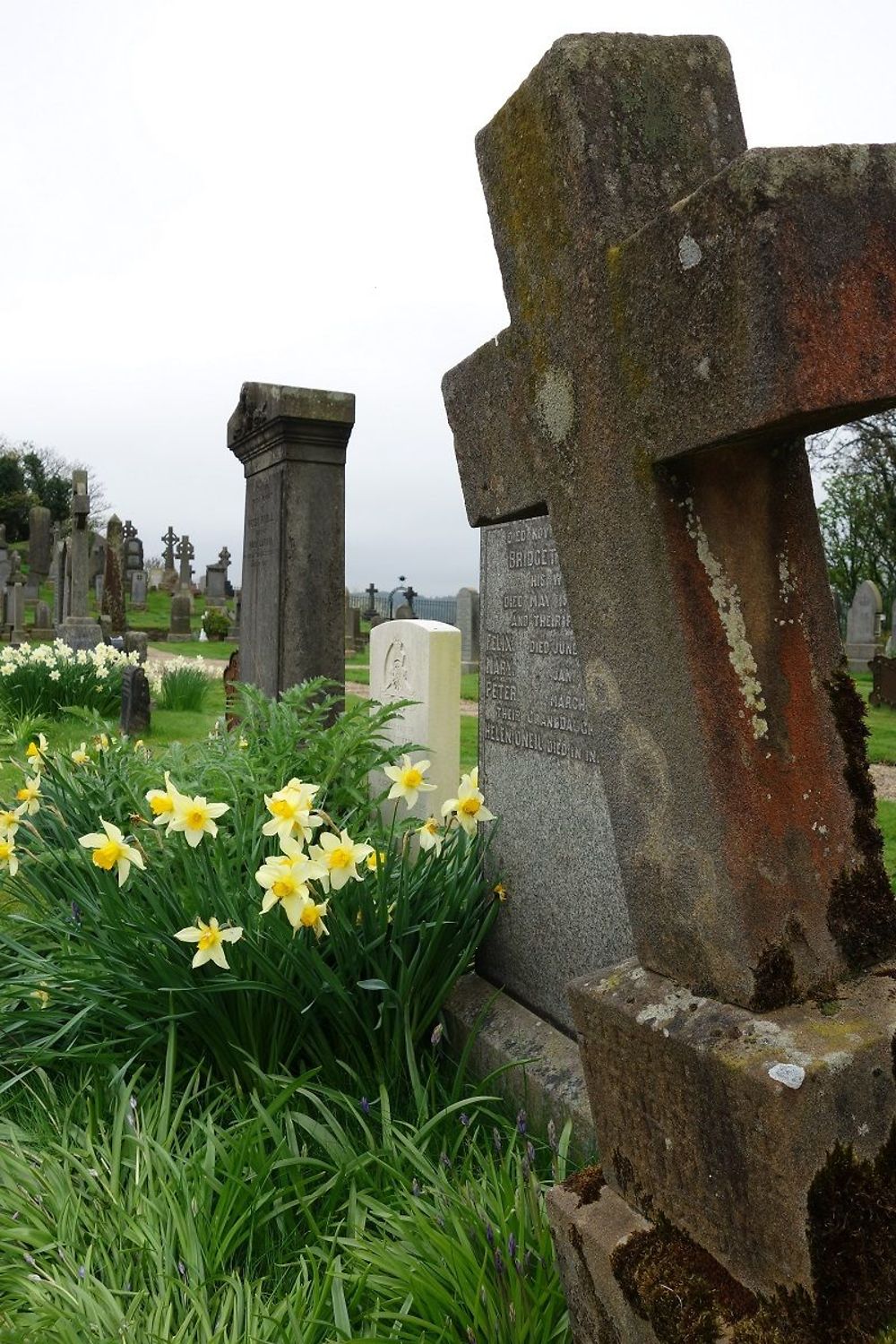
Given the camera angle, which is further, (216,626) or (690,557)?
(216,626)

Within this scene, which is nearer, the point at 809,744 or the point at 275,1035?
the point at 809,744

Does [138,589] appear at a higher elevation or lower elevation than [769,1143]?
higher

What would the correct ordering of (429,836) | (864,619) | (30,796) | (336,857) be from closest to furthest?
(336,857) < (429,836) < (30,796) < (864,619)

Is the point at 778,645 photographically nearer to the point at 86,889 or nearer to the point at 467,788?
the point at 467,788

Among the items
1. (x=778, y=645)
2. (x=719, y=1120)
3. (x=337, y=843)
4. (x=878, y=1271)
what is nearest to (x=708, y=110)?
(x=778, y=645)

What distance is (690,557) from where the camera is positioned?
4.56ft

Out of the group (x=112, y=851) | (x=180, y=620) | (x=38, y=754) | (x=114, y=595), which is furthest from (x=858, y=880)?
(x=180, y=620)

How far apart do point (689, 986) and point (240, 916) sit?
170 cm

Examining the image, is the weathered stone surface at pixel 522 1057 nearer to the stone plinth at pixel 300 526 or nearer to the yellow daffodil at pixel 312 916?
the yellow daffodil at pixel 312 916

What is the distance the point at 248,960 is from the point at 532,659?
4.01 ft

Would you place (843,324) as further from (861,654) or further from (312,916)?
(861,654)

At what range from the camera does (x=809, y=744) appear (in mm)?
1426

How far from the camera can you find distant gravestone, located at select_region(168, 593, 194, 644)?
97.3 ft

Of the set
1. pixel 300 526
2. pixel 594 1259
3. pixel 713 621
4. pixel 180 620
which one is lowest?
pixel 594 1259
